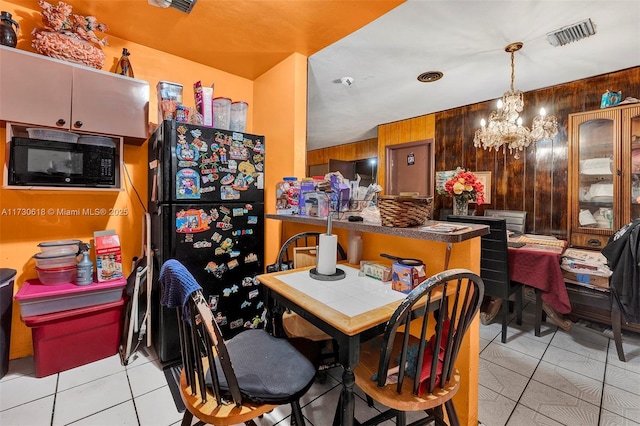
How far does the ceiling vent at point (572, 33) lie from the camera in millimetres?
2188

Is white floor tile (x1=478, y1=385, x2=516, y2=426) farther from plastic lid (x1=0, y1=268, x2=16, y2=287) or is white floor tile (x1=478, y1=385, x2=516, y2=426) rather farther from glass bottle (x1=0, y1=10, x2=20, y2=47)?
glass bottle (x1=0, y1=10, x2=20, y2=47)

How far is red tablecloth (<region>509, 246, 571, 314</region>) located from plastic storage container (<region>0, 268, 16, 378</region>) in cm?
380

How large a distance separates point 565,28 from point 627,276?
195 centimetres

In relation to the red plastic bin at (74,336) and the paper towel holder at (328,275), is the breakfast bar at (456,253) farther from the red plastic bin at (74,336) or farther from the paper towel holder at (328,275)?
the red plastic bin at (74,336)

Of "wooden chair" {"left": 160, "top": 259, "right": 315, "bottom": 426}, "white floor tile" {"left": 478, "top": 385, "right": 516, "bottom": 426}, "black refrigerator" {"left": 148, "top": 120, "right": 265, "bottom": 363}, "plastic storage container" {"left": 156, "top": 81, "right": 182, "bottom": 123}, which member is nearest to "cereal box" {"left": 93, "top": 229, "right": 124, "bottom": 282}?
"black refrigerator" {"left": 148, "top": 120, "right": 265, "bottom": 363}

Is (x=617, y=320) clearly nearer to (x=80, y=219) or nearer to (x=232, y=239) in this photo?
(x=232, y=239)

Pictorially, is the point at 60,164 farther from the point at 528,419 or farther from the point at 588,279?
the point at 588,279

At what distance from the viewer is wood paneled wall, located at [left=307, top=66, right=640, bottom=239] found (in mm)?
3150

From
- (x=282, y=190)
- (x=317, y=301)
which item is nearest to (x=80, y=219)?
(x=282, y=190)

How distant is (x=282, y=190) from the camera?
90.8 inches

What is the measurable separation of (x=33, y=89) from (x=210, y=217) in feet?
4.45

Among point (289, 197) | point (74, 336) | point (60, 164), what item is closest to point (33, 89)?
point (60, 164)

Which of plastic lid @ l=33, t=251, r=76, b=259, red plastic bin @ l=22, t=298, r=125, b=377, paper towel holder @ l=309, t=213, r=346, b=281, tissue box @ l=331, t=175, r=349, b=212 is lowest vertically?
red plastic bin @ l=22, t=298, r=125, b=377

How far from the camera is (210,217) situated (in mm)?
2109
